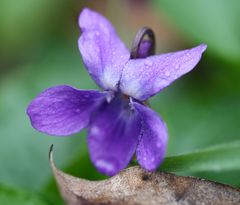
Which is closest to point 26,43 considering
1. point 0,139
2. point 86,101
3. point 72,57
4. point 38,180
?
point 72,57

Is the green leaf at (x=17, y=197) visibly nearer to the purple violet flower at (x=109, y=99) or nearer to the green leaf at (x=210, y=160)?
the purple violet flower at (x=109, y=99)

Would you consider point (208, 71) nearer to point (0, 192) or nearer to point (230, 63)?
point (230, 63)

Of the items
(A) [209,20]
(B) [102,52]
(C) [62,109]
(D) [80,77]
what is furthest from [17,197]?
(A) [209,20]

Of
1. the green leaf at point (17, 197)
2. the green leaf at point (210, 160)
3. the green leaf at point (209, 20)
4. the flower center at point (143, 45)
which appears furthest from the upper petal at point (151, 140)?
the green leaf at point (209, 20)

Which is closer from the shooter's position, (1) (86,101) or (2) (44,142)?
(1) (86,101)

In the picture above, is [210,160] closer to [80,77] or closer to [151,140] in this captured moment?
[151,140]

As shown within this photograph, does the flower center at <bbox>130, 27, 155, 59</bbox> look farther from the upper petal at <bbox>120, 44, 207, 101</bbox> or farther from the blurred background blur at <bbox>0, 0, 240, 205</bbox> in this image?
the blurred background blur at <bbox>0, 0, 240, 205</bbox>
